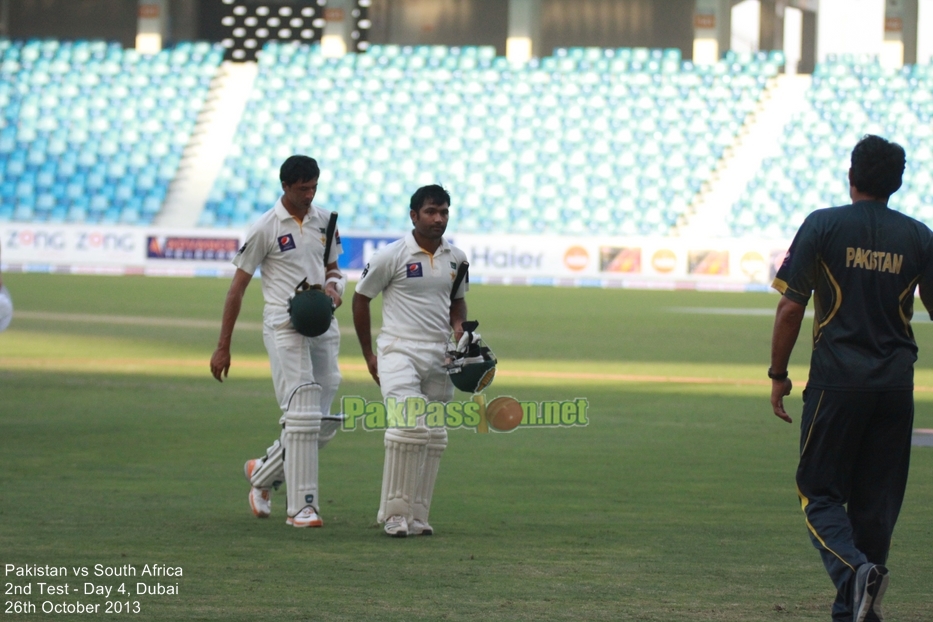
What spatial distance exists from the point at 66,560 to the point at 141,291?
23.7m

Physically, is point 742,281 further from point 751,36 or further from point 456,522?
point 456,522

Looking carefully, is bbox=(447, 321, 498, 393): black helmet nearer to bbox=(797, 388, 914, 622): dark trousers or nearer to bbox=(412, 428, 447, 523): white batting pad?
bbox=(412, 428, 447, 523): white batting pad

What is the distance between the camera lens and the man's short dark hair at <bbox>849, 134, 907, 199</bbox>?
5.24 metres

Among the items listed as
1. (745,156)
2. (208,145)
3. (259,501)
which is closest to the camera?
(259,501)

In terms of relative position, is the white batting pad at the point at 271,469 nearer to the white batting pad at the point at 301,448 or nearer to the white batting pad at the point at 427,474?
the white batting pad at the point at 301,448

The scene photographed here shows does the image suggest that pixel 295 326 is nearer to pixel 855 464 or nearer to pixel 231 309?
pixel 231 309

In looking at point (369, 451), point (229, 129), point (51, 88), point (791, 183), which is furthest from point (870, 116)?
point (369, 451)

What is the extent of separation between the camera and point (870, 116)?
3988 centimetres

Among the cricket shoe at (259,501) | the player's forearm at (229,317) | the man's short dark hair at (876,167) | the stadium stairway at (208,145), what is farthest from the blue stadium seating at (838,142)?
the man's short dark hair at (876,167)

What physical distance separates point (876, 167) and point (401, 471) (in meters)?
3.06

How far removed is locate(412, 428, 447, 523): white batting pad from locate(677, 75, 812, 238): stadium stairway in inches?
1216

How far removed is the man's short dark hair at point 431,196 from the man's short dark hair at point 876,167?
2502 millimetres

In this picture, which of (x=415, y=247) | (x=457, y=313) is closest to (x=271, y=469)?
(x=457, y=313)

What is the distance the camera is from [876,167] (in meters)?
5.24
